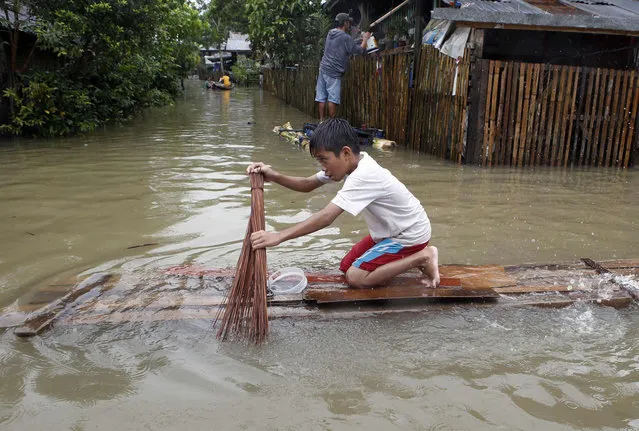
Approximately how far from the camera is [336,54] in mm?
A: 10016

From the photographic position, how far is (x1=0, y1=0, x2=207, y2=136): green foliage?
9039 millimetres

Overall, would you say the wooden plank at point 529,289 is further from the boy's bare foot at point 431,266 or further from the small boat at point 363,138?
the small boat at point 363,138

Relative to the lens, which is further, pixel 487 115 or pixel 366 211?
pixel 487 115

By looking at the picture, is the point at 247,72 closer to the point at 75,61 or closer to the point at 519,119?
the point at 75,61

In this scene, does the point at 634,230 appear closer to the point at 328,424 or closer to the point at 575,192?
the point at 575,192

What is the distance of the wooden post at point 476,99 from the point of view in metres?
7.50

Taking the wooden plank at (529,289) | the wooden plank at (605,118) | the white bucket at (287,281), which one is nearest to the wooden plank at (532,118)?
the wooden plank at (605,118)

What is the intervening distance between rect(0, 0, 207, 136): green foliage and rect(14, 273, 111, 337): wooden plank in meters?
6.83

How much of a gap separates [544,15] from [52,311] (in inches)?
284

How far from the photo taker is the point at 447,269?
3723 millimetres

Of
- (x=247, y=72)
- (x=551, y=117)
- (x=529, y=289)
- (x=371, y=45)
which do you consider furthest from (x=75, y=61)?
(x=247, y=72)

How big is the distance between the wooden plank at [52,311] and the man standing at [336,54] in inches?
294

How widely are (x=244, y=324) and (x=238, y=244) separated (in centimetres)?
169

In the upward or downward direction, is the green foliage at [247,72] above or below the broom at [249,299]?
above
